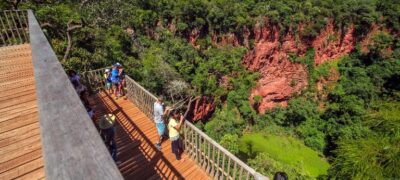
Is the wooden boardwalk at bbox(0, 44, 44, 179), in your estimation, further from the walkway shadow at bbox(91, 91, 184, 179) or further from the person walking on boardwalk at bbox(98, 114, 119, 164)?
the walkway shadow at bbox(91, 91, 184, 179)

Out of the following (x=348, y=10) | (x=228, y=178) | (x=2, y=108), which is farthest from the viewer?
(x=348, y=10)

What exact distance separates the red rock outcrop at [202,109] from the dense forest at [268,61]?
25 cm

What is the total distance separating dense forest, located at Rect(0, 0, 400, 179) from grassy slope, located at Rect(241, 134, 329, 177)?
107mm

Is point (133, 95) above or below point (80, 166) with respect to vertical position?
below

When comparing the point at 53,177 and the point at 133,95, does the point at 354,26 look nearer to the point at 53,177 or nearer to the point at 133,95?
the point at 133,95

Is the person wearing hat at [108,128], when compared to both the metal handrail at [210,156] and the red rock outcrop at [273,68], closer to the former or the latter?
the metal handrail at [210,156]

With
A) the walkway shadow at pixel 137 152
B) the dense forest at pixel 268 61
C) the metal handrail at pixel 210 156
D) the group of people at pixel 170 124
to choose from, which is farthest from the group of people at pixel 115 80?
the dense forest at pixel 268 61

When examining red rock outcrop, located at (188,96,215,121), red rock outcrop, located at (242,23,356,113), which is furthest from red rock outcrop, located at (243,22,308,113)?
red rock outcrop, located at (188,96,215,121)

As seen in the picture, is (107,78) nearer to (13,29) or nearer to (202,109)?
(13,29)

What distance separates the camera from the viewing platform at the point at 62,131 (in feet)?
3.81

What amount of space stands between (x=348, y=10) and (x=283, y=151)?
70.8 feet

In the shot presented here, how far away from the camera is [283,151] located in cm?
2375

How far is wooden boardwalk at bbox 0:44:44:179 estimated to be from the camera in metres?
2.42

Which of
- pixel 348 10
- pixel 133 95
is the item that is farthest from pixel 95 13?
pixel 348 10
